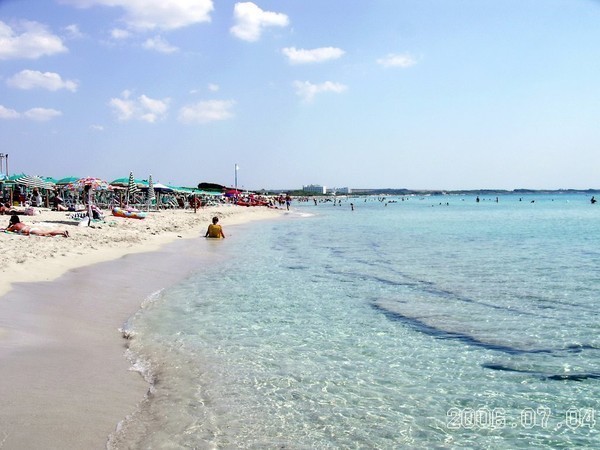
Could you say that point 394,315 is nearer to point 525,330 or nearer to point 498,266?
point 525,330

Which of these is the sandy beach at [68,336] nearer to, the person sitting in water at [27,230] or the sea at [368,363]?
the sea at [368,363]

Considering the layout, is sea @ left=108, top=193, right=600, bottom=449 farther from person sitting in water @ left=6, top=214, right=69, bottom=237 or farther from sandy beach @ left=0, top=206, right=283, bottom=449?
person sitting in water @ left=6, top=214, right=69, bottom=237

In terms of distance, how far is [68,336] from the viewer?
6.89 m

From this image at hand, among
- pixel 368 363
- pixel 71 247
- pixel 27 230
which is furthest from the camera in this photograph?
pixel 27 230

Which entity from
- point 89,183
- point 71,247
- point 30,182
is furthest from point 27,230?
point 30,182

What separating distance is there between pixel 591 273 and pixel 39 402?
13417 mm

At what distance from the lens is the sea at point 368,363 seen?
4.44 metres

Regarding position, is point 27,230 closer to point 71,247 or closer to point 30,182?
point 71,247

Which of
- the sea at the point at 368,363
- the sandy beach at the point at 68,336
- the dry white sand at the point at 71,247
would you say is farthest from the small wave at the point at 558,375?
the dry white sand at the point at 71,247

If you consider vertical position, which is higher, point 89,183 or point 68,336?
point 89,183

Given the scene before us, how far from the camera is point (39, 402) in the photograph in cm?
461

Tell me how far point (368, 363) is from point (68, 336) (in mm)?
4085

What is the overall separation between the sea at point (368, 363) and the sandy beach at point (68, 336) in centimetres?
32

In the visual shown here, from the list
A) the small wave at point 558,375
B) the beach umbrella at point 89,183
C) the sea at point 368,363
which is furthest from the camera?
the beach umbrella at point 89,183
